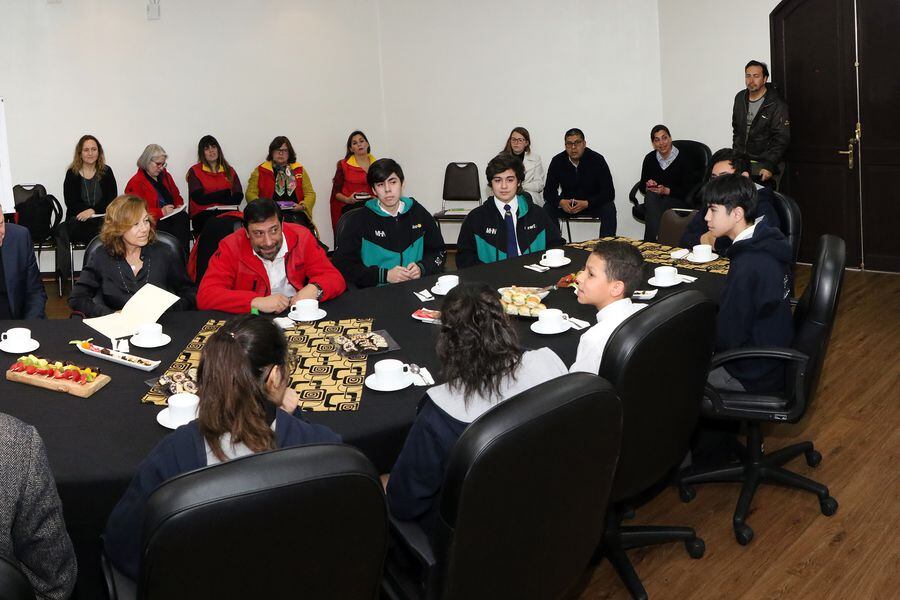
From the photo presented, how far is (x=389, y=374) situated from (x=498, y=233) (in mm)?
2298

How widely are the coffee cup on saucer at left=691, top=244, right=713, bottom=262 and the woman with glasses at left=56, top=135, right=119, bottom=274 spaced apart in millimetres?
5450

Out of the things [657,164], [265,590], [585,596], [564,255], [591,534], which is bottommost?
[585,596]

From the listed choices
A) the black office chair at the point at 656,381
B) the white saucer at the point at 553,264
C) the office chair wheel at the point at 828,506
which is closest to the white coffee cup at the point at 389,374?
the black office chair at the point at 656,381

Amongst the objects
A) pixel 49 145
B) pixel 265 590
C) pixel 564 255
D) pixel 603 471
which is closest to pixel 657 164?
pixel 564 255

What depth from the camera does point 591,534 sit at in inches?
86.2

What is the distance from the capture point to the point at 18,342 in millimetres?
3215

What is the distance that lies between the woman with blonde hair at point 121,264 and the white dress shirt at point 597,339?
2.04 meters

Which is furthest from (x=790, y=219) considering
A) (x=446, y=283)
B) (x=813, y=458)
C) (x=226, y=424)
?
(x=226, y=424)

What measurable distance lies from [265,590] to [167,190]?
6939 millimetres

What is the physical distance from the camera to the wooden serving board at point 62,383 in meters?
2.78

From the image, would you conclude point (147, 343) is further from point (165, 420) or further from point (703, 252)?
point (703, 252)

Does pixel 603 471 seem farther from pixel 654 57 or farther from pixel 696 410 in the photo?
pixel 654 57

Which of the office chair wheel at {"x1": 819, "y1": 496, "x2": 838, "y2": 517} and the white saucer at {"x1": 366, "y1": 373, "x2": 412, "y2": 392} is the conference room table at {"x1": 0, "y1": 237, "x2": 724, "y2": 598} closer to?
the white saucer at {"x1": 366, "y1": 373, "x2": 412, "y2": 392}

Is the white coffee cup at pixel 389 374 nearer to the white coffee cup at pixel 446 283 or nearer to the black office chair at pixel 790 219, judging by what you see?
the white coffee cup at pixel 446 283
